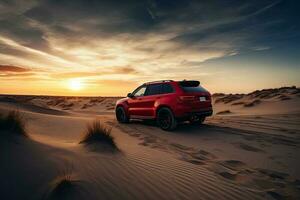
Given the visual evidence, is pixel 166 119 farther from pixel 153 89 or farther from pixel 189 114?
pixel 153 89

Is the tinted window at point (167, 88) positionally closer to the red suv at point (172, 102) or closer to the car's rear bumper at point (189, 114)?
the red suv at point (172, 102)

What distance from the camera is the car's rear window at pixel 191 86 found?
9.21 meters

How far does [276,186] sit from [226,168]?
1.03 m

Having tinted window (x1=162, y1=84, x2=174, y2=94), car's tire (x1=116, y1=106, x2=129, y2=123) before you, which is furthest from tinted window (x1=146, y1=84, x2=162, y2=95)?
car's tire (x1=116, y1=106, x2=129, y2=123)

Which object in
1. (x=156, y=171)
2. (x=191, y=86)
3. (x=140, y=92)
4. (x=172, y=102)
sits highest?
(x=191, y=86)

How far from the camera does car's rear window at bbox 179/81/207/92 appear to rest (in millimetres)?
9214

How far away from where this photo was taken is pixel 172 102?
30.0ft

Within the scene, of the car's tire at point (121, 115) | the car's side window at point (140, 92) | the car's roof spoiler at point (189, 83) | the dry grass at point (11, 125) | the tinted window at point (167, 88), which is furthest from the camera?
the car's tire at point (121, 115)

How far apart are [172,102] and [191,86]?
1.03m

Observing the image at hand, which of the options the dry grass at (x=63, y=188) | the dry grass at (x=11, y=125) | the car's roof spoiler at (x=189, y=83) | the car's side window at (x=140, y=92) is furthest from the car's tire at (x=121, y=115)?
the dry grass at (x=63, y=188)

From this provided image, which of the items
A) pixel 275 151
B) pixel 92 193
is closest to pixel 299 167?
pixel 275 151

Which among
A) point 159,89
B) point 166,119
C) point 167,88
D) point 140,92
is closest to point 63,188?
point 166,119

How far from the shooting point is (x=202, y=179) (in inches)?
161

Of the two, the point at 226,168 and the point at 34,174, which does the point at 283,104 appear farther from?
the point at 34,174
